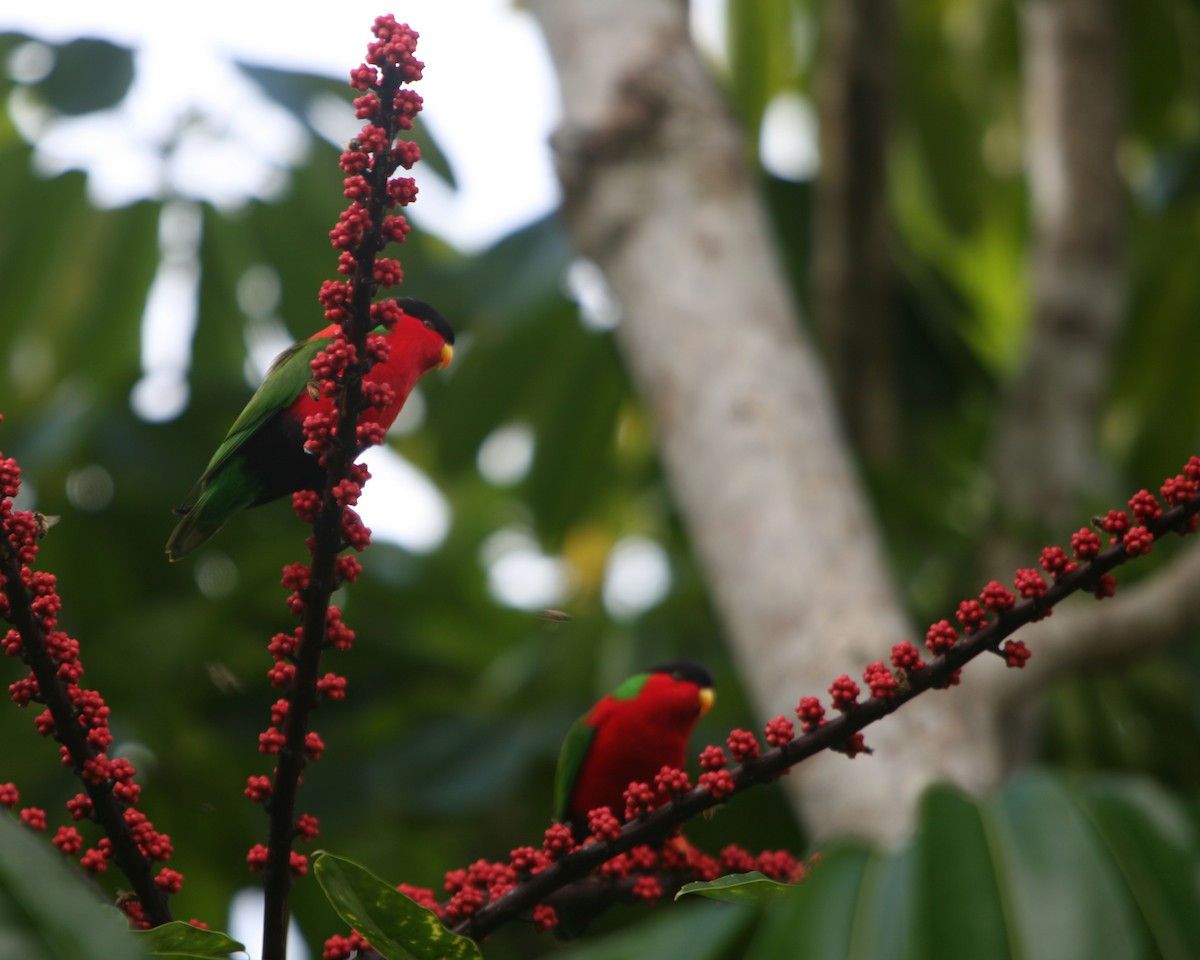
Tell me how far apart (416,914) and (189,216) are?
3150 mm

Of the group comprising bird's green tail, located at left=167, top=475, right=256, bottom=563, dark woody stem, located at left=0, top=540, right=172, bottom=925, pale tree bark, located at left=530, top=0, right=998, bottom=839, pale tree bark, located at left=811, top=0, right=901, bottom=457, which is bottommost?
dark woody stem, located at left=0, top=540, right=172, bottom=925

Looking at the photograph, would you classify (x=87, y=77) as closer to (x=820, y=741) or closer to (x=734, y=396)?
(x=734, y=396)

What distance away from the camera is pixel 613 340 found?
4.37m

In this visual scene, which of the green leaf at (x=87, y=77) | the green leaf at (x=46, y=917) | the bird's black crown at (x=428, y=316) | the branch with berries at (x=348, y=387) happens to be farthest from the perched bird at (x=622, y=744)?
the green leaf at (x=87, y=77)

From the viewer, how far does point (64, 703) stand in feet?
3.60

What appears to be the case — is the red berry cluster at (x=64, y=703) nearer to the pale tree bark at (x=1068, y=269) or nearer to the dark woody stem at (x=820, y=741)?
the dark woody stem at (x=820, y=741)

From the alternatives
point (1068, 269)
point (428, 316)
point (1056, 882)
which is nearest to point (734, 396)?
point (1068, 269)

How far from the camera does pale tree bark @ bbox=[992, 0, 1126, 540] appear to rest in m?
3.79

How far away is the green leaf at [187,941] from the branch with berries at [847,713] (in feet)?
0.59

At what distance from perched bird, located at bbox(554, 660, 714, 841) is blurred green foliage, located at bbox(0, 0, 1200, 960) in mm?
561

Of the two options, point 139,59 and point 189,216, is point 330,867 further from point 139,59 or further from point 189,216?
point 189,216

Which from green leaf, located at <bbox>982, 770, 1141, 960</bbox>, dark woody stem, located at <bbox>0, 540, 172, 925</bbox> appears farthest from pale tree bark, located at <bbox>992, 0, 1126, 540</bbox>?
dark woody stem, located at <bbox>0, 540, 172, 925</bbox>

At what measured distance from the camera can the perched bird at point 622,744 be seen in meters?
2.36

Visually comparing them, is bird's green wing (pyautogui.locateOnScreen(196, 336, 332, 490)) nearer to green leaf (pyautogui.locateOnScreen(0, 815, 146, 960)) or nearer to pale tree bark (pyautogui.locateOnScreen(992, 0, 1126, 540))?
green leaf (pyautogui.locateOnScreen(0, 815, 146, 960))
